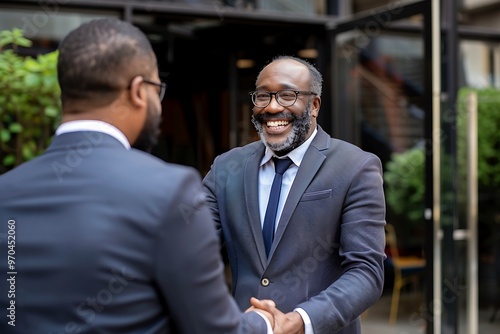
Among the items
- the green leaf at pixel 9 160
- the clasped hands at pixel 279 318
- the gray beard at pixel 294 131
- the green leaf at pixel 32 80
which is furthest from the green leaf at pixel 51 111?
the clasped hands at pixel 279 318

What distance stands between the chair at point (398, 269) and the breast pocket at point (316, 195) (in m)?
4.70

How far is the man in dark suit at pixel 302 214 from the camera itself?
7.20 ft

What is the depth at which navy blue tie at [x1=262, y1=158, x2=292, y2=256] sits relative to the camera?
7.60 feet

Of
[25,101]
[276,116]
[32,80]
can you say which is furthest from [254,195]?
[25,101]

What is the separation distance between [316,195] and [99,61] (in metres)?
1.09

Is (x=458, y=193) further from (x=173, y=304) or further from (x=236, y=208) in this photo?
(x=173, y=304)

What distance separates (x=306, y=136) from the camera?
243 centimetres

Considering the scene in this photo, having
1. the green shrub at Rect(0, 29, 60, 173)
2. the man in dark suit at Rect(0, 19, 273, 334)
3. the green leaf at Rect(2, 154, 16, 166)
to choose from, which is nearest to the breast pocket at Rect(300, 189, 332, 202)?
Answer: the man in dark suit at Rect(0, 19, 273, 334)

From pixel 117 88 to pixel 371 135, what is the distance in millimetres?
5618

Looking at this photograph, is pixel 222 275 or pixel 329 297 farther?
pixel 329 297

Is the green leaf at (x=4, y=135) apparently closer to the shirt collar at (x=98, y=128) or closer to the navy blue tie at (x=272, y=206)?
the navy blue tie at (x=272, y=206)

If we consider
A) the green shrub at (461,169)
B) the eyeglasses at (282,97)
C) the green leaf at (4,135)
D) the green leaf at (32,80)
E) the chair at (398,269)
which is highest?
the green leaf at (32,80)

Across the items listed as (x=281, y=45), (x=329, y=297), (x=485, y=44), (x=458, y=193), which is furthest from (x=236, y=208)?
(x=485, y=44)

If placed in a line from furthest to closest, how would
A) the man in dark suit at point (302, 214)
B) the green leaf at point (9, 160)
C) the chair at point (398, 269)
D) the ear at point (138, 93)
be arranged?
1. the chair at point (398, 269)
2. the green leaf at point (9, 160)
3. the man in dark suit at point (302, 214)
4. the ear at point (138, 93)
